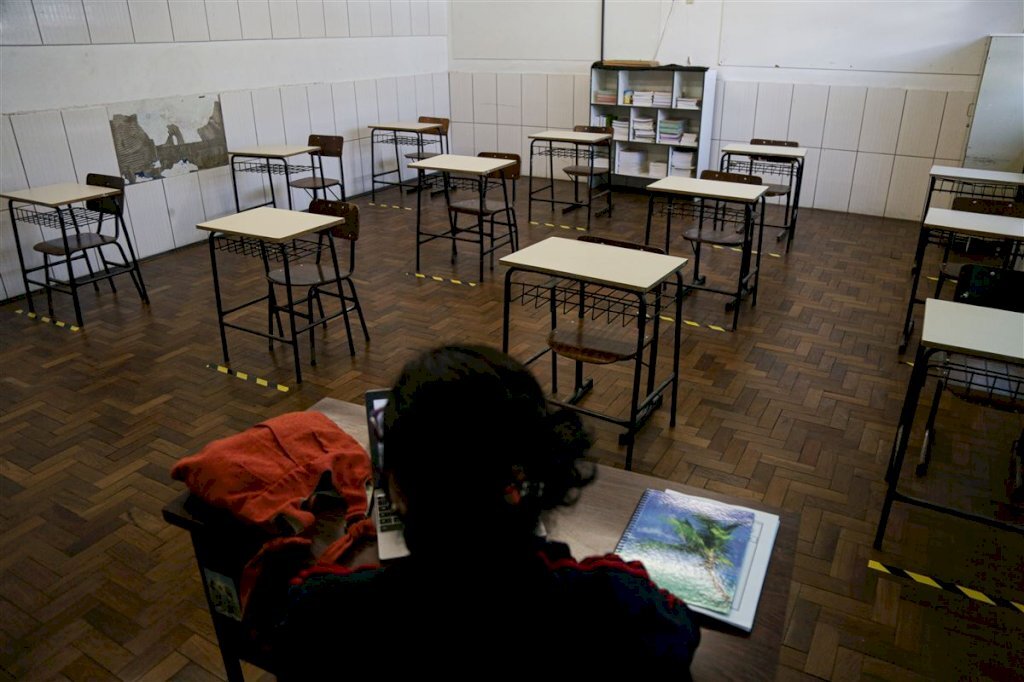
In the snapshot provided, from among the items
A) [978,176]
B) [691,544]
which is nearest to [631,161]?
[978,176]

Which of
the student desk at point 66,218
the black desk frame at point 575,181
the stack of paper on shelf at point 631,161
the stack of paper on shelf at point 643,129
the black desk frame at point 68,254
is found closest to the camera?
the student desk at point 66,218

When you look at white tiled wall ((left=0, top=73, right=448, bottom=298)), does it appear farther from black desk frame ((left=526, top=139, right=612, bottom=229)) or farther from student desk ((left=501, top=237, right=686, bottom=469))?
student desk ((left=501, top=237, right=686, bottom=469))

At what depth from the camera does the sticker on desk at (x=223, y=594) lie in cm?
150

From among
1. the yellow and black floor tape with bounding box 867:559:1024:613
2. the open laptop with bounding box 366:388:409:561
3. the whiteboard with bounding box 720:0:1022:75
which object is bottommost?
the yellow and black floor tape with bounding box 867:559:1024:613

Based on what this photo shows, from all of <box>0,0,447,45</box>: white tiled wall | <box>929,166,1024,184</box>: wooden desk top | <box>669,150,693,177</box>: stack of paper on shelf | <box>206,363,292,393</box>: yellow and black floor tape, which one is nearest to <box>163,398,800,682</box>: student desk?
<box>206,363,292,393</box>: yellow and black floor tape

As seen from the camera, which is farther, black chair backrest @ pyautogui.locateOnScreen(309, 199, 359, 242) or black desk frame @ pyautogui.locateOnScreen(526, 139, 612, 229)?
black desk frame @ pyautogui.locateOnScreen(526, 139, 612, 229)

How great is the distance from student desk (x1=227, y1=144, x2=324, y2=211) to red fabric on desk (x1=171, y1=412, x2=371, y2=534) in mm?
4817

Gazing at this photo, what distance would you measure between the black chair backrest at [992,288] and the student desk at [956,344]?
41cm

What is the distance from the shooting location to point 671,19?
7.34 metres

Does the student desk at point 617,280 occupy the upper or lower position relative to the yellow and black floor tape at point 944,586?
upper

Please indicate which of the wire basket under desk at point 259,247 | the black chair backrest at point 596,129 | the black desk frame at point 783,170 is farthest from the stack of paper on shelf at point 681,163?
the wire basket under desk at point 259,247

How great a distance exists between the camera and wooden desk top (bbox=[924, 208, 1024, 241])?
11.7 ft

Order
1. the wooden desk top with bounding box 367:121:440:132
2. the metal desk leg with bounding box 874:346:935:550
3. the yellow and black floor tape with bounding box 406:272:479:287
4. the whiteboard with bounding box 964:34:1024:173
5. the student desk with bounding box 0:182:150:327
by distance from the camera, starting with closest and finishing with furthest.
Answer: the metal desk leg with bounding box 874:346:935:550 < the student desk with bounding box 0:182:150:327 < the yellow and black floor tape with bounding box 406:272:479:287 < the whiteboard with bounding box 964:34:1024:173 < the wooden desk top with bounding box 367:121:440:132

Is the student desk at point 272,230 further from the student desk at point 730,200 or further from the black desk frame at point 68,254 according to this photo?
the student desk at point 730,200
